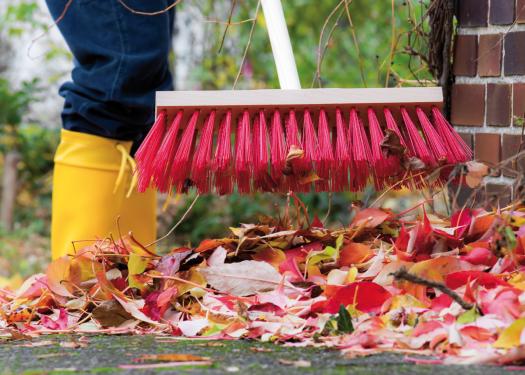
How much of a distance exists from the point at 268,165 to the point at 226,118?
121 mm

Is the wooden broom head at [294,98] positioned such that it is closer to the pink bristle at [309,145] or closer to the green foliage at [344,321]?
the pink bristle at [309,145]

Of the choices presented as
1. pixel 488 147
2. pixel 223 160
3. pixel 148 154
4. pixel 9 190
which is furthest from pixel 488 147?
pixel 9 190

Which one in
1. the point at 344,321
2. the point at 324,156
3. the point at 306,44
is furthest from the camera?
the point at 306,44

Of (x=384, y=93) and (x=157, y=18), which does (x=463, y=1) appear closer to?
(x=384, y=93)

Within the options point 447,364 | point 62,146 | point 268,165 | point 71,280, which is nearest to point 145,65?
point 62,146

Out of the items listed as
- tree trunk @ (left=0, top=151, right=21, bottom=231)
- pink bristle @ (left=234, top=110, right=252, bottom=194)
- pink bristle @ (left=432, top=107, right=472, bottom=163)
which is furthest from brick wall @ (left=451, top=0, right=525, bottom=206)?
tree trunk @ (left=0, top=151, right=21, bottom=231)

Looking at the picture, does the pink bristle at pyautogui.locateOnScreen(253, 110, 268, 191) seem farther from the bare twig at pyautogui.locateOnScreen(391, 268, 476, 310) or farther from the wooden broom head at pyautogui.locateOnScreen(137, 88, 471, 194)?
the bare twig at pyautogui.locateOnScreen(391, 268, 476, 310)

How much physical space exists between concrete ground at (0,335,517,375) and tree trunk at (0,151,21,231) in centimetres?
313

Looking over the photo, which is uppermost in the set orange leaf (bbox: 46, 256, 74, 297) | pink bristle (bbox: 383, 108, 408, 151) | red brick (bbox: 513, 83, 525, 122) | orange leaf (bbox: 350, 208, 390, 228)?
red brick (bbox: 513, 83, 525, 122)

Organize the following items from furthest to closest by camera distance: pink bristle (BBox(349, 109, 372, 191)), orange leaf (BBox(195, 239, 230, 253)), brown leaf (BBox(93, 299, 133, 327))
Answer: pink bristle (BBox(349, 109, 372, 191)), orange leaf (BBox(195, 239, 230, 253)), brown leaf (BBox(93, 299, 133, 327))

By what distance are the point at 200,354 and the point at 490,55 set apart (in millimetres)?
999

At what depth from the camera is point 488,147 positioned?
5.50 feet

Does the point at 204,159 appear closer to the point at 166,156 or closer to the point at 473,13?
the point at 166,156

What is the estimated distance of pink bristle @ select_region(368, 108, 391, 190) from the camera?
4.67 feet
